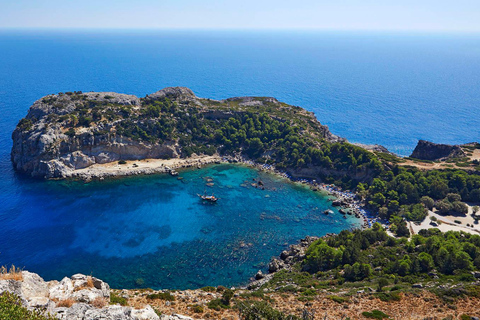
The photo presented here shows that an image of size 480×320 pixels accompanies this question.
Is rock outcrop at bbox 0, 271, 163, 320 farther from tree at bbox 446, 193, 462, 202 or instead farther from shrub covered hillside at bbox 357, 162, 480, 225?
tree at bbox 446, 193, 462, 202

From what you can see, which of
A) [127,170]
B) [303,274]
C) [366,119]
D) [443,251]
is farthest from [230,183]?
[366,119]

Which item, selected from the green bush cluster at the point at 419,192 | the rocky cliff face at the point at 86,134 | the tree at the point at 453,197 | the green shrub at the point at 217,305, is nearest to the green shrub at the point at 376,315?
the green shrub at the point at 217,305

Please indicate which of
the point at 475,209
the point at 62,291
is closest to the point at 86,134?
the point at 62,291

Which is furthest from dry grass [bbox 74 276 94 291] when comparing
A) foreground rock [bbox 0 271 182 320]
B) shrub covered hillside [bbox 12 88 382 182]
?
shrub covered hillside [bbox 12 88 382 182]

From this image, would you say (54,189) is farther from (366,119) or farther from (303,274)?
(366,119)

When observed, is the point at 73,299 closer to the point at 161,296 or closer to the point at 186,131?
the point at 161,296
